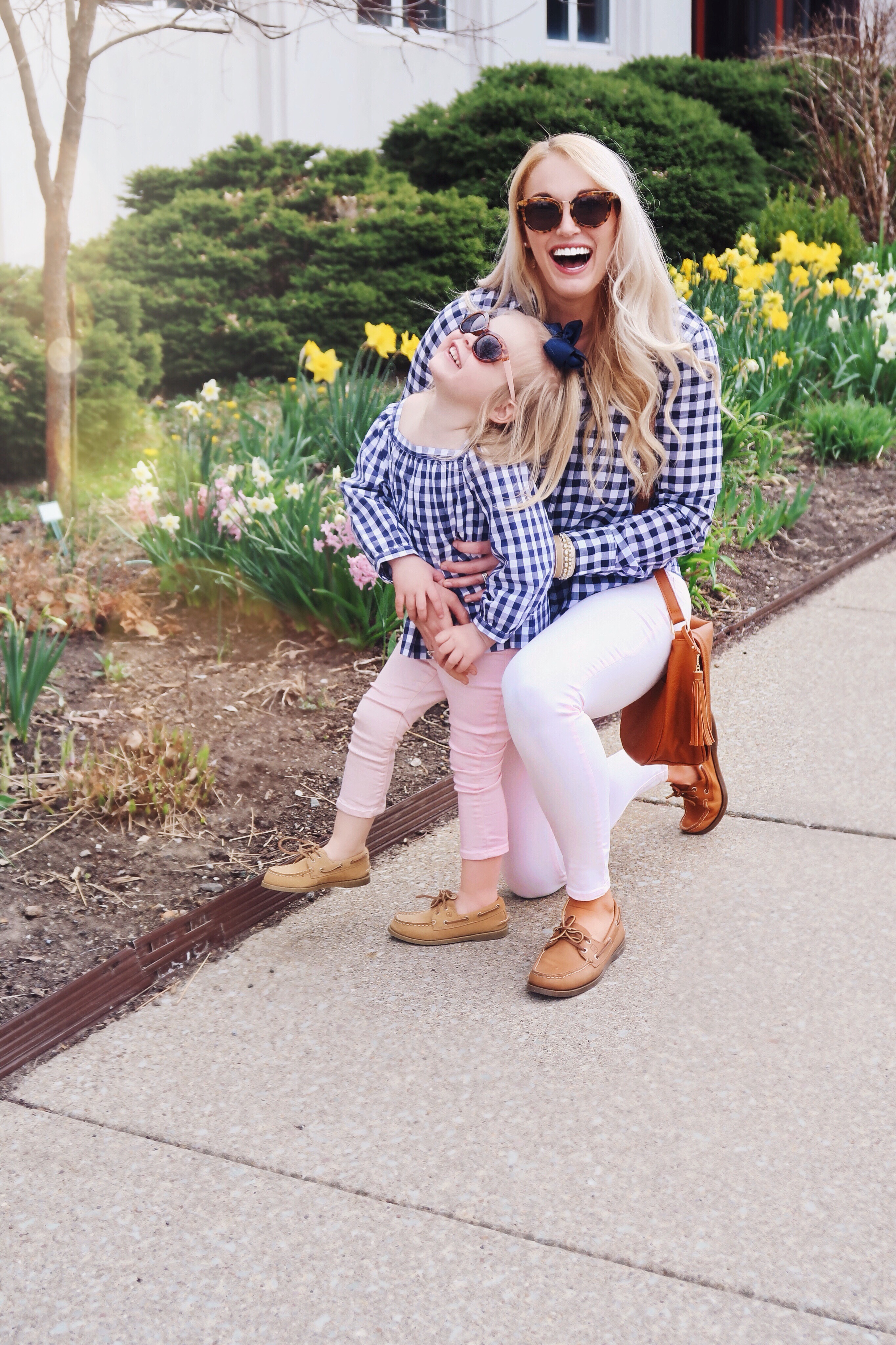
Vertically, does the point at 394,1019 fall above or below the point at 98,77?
below

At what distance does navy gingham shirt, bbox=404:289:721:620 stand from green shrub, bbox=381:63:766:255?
22.7 ft

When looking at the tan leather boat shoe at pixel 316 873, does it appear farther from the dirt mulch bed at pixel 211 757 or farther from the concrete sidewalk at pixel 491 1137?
the dirt mulch bed at pixel 211 757

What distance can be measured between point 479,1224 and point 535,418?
1307 mm

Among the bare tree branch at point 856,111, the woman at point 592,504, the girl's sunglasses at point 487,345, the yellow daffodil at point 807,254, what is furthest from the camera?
the bare tree branch at point 856,111

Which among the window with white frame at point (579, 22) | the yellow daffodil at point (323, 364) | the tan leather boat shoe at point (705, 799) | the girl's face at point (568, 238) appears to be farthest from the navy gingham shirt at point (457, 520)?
the window with white frame at point (579, 22)

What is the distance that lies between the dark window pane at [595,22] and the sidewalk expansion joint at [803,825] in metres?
12.2

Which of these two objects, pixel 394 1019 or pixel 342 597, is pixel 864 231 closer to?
pixel 342 597

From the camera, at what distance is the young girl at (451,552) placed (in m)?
2.21

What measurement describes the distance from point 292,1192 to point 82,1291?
0.31m

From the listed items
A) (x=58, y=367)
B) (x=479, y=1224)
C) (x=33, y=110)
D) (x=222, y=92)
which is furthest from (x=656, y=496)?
(x=222, y=92)

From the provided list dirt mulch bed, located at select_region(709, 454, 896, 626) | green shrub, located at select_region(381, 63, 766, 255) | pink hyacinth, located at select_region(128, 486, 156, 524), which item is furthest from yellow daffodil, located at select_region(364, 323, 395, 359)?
green shrub, located at select_region(381, 63, 766, 255)

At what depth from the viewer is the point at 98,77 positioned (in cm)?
916

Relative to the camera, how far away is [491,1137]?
6.36 feet

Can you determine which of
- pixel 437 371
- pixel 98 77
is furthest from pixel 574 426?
pixel 98 77
